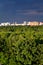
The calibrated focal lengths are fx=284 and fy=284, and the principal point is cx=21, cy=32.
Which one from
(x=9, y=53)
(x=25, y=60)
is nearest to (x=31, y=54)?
(x=25, y=60)

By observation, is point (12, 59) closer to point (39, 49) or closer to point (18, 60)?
point (18, 60)

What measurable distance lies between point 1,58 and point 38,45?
222 centimetres

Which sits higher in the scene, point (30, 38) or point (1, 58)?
point (30, 38)

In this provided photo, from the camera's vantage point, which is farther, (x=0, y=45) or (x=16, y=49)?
(x=0, y=45)

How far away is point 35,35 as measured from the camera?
1478cm

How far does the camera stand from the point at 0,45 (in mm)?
15188

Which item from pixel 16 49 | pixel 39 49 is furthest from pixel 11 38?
pixel 39 49

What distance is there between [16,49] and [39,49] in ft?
3.89

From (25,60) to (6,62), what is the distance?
120cm

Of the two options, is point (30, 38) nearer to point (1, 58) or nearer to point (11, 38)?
point (11, 38)

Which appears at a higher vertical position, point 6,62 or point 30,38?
point 30,38

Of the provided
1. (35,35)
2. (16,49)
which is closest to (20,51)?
(16,49)

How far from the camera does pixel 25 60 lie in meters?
14.0

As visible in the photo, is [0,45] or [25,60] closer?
[25,60]
